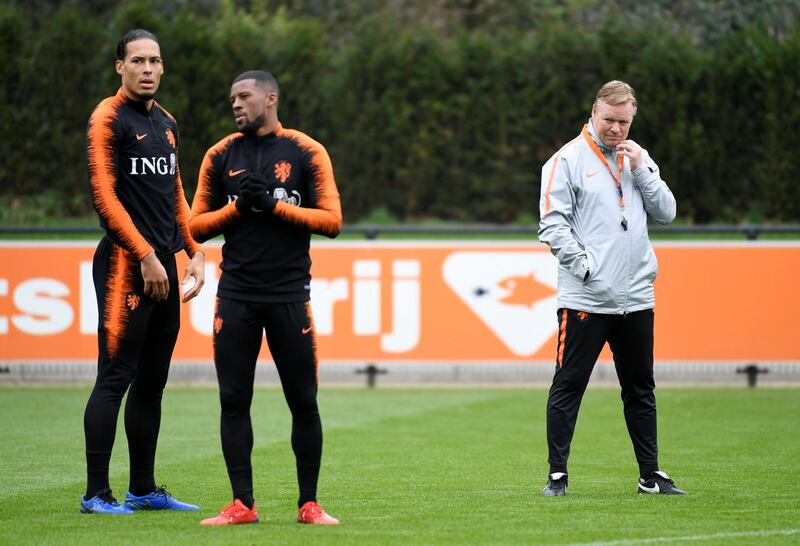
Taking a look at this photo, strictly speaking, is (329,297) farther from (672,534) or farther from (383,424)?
(672,534)

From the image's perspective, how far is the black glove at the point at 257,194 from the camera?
19.8ft

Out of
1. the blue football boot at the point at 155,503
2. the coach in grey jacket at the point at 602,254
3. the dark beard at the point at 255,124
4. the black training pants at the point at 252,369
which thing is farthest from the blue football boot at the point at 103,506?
the coach in grey jacket at the point at 602,254

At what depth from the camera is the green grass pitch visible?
619 cm

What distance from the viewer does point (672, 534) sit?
606cm

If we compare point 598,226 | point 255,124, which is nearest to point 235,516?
point 255,124

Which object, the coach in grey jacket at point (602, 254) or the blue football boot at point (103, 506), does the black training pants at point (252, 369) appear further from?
the coach in grey jacket at point (602, 254)

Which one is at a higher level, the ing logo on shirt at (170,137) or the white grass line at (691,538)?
the ing logo on shirt at (170,137)

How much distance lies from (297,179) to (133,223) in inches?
37.8

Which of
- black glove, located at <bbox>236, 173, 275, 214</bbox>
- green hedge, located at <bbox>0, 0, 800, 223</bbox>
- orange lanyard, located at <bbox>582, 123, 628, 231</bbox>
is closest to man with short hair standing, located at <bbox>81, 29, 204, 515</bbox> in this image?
black glove, located at <bbox>236, 173, 275, 214</bbox>

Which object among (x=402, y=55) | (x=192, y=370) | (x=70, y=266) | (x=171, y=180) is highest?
(x=402, y=55)

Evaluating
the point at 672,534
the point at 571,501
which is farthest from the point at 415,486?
the point at 672,534

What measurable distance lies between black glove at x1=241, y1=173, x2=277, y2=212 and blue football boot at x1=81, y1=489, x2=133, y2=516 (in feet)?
5.65

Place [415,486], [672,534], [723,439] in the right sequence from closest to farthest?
[672,534] < [415,486] < [723,439]

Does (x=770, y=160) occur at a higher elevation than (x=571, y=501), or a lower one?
higher
